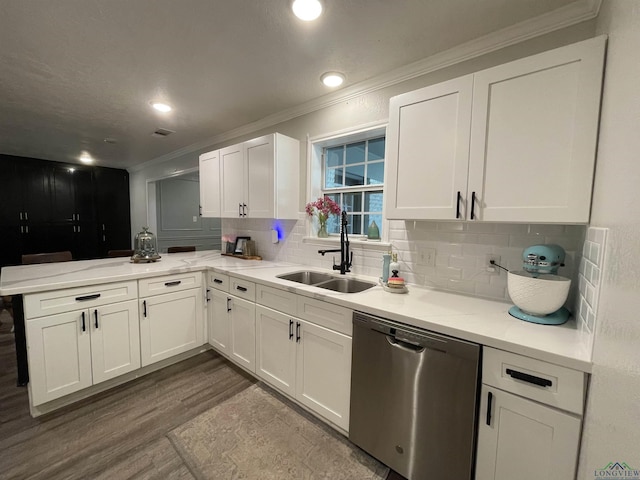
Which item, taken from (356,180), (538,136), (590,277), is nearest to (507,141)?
(538,136)

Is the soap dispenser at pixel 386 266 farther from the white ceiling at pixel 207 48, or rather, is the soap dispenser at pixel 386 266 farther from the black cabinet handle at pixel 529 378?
the white ceiling at pixel 207 48

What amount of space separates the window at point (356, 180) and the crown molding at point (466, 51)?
404 millimetres

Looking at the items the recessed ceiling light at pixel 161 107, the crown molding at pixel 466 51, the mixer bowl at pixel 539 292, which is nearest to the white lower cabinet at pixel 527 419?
the mixer bowl at pixel 539 292

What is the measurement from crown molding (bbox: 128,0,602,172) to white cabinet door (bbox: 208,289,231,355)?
1920 millimetres

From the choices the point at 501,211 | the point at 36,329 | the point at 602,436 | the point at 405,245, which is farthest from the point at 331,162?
the point at 36,329

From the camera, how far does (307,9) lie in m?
1.36

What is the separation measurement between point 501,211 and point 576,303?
1.89 ft

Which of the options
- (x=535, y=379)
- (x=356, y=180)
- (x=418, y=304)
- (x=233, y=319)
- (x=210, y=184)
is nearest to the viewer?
(x=535, y=379)

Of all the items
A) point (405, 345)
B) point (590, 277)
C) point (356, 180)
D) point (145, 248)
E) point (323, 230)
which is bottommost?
point (405, 345)

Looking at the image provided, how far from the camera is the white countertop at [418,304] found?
1004mm

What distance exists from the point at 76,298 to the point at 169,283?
2.02 feet

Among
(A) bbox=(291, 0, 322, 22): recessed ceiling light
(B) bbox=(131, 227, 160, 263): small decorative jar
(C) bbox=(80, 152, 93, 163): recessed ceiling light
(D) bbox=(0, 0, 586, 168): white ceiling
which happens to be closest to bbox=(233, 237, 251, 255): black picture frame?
(B) bbox=(131, 227, 160, 263): small decorative jar

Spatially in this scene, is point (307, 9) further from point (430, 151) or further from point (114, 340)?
point (114, 340)

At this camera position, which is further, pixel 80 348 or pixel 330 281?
pixel 330 281
